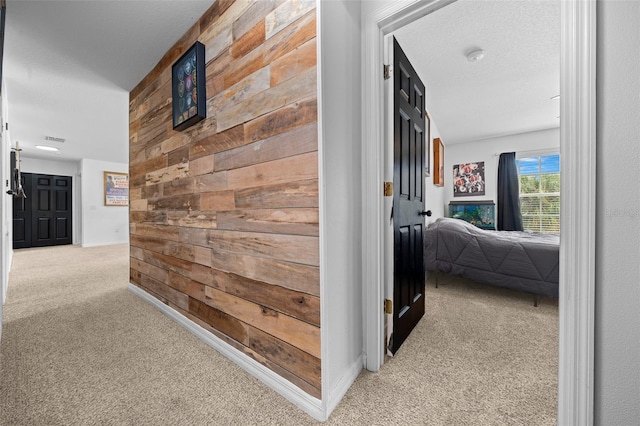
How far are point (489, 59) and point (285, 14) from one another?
86.4 inches

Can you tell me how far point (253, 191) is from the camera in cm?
140

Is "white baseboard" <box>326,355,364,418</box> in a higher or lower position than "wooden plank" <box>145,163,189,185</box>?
lower

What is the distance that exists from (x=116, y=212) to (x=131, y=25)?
21.5 feet

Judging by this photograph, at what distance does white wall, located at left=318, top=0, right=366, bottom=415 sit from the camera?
1.13 metres

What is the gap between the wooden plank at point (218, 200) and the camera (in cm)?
154

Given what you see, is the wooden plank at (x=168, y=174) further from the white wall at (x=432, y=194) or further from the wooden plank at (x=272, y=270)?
the white wall at (x=432, y=194)

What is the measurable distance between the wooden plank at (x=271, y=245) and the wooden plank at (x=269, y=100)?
64 centimetres

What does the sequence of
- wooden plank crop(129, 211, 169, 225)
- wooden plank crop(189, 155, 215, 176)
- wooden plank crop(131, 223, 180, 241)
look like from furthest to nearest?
wooden plank crop(129, 211, 169, 225) < wooden plank crop(131, 223, 180, 241) < wooden plank crop(189, 155, 215, 176)

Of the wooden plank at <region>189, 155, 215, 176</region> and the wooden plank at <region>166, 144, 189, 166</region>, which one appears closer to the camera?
the wooden plank at <region>189, 155, 215, 176</region>

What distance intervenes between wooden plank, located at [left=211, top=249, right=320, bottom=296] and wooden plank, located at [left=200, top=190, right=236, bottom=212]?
279 mm

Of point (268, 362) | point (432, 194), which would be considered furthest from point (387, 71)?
point (432, 194)

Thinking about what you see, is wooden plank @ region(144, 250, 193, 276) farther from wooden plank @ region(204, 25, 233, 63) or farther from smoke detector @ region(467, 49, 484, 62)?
smoke detector @ region(467, 49, 484, 62)

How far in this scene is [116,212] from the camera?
22.5 feet

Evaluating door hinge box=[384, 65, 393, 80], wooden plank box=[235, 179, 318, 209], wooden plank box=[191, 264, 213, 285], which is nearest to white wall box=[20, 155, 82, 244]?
wooden plank box=[191, 264, 213, 285]
